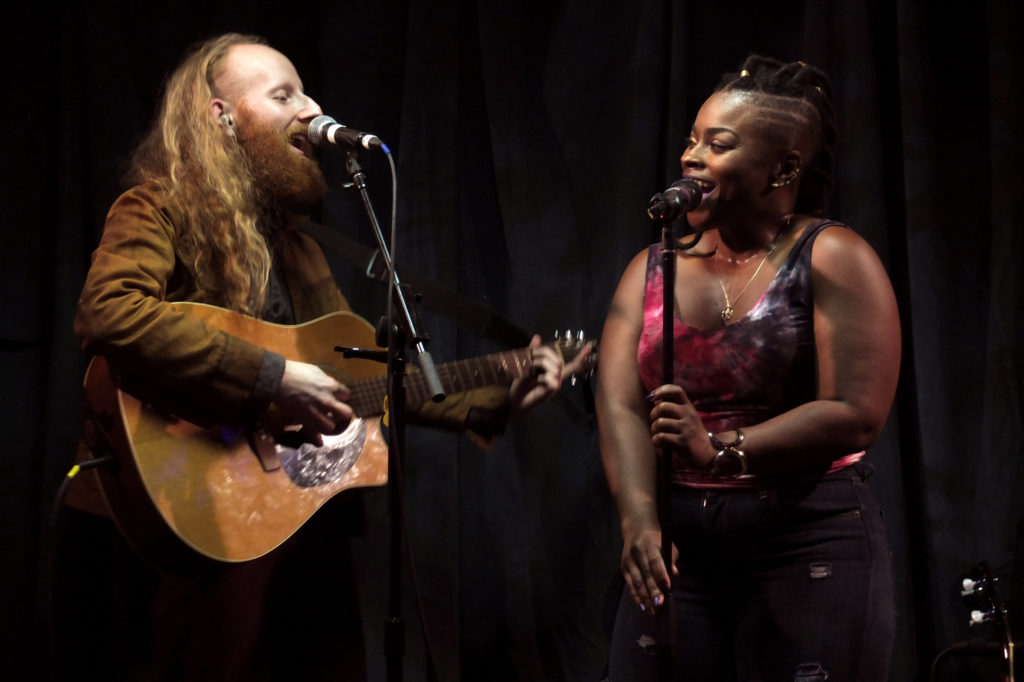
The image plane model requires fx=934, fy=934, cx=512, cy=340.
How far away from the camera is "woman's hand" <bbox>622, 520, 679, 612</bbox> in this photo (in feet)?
6.13

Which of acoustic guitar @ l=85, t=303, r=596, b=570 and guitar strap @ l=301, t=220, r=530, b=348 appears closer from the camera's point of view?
acoustic guitar @ l=85, t=303, r=596, b=570

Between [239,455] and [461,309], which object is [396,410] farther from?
[461,309]

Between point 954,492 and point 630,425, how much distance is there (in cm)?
118

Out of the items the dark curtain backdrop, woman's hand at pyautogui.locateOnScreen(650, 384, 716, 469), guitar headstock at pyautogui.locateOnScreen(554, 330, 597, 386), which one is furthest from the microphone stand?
the dark curtain backdrop

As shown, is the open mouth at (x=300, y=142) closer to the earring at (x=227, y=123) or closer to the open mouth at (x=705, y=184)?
the earring at (x=227, y=123)

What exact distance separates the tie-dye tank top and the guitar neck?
0.49 metres

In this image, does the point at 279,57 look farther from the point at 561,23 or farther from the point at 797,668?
the point at 797,668

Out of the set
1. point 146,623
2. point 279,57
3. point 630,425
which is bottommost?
point 146,623

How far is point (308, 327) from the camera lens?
7.99ft

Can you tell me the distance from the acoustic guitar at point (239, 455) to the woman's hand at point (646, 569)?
22.0 inches

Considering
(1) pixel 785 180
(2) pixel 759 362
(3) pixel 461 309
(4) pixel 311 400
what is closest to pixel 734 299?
(2) pixel 759 362

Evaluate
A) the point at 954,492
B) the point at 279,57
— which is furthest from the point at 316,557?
the point at 954,492

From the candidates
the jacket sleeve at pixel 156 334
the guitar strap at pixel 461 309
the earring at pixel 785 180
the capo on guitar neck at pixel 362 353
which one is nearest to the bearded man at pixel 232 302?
the jacket sleeve at pixel 156 334

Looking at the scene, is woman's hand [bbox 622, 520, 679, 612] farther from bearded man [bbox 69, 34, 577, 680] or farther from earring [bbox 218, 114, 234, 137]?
earring [bbox 218, 114, 234, 137]
